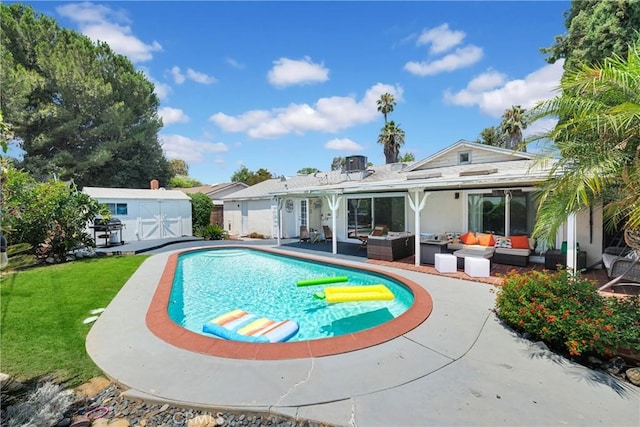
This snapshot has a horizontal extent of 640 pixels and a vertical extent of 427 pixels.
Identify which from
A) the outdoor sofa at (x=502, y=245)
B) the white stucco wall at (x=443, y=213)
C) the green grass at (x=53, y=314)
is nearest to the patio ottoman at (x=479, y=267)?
the outdoor sofa at (x=502, y=245)

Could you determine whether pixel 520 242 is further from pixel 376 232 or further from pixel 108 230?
pixel 108 230

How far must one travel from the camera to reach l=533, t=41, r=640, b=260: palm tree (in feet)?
13.9

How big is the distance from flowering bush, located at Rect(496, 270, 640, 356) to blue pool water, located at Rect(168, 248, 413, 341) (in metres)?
2.74

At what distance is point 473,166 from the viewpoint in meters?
13.5

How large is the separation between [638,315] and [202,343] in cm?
679

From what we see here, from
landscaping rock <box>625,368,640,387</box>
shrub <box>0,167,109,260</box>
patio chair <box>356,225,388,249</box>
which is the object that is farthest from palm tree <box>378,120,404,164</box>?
landscaping rock <box>625,368,640,387</box>

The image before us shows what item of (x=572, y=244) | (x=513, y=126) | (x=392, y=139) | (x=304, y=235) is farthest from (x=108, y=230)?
(x=513, y=126)

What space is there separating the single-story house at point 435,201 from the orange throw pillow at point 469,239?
1153 mm

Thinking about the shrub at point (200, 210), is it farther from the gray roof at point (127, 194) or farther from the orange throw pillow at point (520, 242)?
the orange throw pillow at point (520, 242)

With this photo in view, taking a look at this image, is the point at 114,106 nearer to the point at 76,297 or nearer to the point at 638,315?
the point at 76,297

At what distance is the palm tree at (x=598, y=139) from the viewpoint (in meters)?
4.23

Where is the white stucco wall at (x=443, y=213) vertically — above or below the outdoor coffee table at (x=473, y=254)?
above

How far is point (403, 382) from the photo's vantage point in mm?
3861

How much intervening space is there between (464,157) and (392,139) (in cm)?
1953
